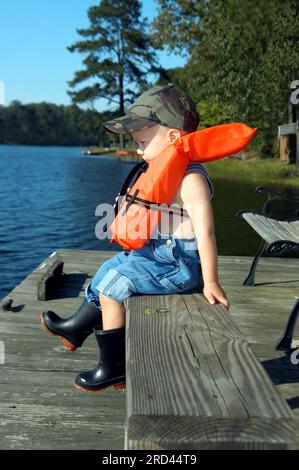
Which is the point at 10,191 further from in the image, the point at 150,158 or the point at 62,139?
the point at 62,139

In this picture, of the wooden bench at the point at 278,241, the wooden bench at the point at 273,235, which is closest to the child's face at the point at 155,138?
the wooden bench at the point at 278,241

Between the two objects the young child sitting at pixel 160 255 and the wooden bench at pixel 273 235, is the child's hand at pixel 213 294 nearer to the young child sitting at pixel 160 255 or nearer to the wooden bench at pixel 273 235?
the young child sitting at pixel 160 255

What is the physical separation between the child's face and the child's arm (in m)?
0.29

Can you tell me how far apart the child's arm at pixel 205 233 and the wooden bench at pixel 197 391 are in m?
0.26

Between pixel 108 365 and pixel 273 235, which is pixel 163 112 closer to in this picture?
pixel 108 365

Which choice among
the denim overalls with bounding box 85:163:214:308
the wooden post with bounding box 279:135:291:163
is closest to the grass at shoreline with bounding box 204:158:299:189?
the wooden post with bounding box 279:135:291:163

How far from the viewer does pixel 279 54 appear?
75.3ft

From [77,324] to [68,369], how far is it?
0.45 meters

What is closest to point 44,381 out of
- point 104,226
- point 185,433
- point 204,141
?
point 104,226

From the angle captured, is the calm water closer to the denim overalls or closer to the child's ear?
the denim overalls

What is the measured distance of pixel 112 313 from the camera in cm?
267

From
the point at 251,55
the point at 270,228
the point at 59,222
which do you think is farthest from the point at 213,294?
the point at 251,55

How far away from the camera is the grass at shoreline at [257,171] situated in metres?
24.1

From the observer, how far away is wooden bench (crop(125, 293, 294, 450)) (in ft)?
4.85
